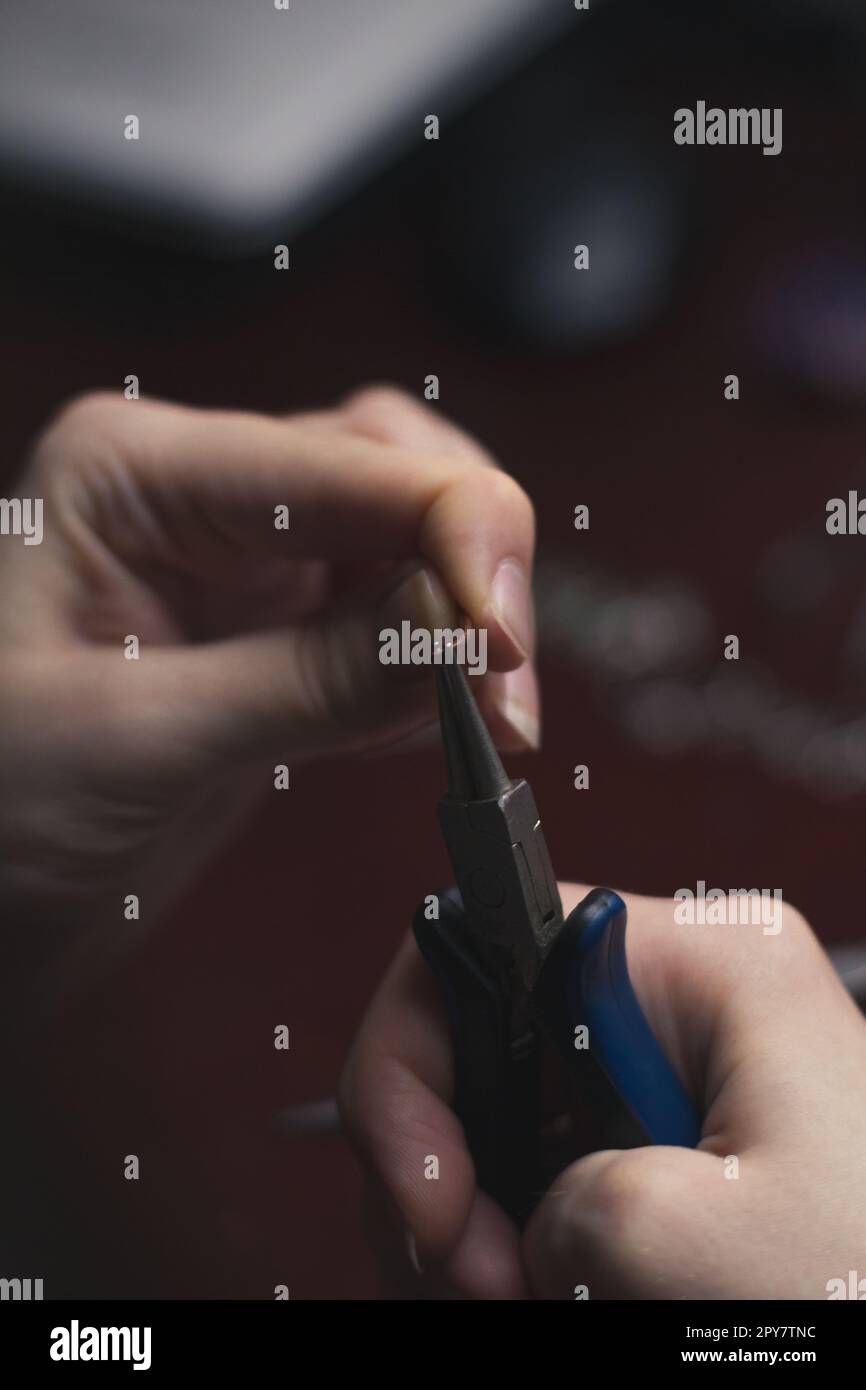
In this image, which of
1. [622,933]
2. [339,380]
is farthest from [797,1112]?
[339,380]

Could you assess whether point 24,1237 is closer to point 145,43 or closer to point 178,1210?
point 178,1210

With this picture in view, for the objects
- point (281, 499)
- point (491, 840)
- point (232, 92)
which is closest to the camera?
point (491, 840)

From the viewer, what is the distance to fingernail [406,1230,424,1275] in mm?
212

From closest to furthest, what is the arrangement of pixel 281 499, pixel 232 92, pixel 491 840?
pixel 491 840, pixel 281 499, pixel 232 92

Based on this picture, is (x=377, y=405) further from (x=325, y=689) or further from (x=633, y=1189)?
(x=633, y=1189)

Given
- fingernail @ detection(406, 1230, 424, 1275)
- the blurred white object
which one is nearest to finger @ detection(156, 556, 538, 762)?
fingernail @ detection(406, 1230, 424, 1275)

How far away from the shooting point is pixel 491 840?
0.18 m

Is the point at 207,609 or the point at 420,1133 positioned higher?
the point at 207,609

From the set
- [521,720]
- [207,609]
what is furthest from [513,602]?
[207,609]

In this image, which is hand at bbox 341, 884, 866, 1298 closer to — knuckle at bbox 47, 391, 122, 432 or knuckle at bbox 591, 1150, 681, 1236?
knuckle at bbox 591, 1150, 681, 1236

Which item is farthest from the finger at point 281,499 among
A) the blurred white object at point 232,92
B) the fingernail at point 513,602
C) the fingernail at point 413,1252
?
the blurred white object at point 232,92

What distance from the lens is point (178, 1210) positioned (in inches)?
12.8

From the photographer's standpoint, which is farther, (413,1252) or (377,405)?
(377,405)

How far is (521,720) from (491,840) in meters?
0.08
